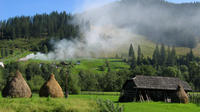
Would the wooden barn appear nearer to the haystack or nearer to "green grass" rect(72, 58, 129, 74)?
the haystack

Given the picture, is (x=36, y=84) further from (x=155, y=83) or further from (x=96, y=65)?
(x=96, y=65)

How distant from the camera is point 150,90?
5066 centimetres

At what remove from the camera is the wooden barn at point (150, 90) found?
4916 centimetres

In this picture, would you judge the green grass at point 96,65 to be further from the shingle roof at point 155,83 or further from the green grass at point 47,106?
the green grass at point 47,106

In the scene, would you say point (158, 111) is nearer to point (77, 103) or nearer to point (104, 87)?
point (77, 103)

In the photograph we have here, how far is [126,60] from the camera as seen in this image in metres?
186

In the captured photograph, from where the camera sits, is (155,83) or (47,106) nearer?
(47,106)

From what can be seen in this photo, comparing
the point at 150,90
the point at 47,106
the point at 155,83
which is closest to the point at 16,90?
the point at 47,106

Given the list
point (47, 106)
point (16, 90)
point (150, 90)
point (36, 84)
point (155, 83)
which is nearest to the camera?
point (47, 106)

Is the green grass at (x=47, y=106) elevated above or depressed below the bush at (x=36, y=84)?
above

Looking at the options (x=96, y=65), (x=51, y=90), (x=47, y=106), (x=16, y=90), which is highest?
(x=16, y=90)

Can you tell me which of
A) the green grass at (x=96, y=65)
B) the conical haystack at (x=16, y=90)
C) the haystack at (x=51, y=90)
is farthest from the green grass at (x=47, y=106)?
the green grass at (x=96, y=65)

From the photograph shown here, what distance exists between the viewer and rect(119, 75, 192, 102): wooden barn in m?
49.2

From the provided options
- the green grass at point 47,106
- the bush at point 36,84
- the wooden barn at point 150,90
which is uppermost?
the green grass at point 47,106
